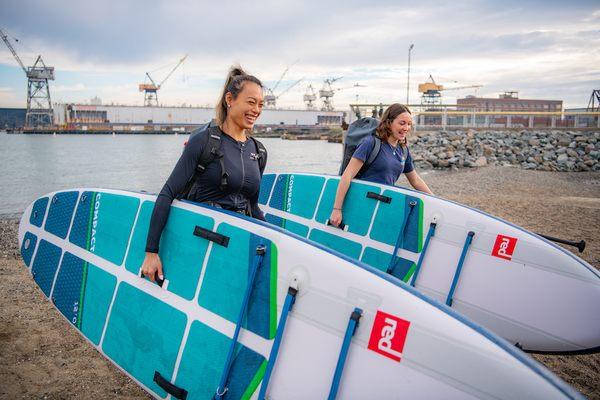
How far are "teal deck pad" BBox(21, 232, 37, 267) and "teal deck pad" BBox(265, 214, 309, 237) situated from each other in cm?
244

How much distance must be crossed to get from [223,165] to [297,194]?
2.55 meters

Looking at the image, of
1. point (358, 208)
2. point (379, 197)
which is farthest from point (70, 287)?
point (379, 197)

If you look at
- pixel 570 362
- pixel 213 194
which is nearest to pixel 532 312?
pixel 570 362

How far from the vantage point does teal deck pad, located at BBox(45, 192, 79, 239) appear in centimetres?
328

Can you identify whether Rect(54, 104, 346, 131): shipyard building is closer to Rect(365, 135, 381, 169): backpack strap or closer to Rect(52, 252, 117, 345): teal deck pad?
Rect(365, 135, 381, 169): backpack strap

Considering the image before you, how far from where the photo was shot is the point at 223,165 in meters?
2.31

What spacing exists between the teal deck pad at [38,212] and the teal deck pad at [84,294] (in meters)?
0.58

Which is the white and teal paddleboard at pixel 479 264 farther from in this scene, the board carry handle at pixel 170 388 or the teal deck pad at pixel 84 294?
the teal deck pad at pixel 84 294

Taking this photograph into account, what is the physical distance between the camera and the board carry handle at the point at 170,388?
2.31m

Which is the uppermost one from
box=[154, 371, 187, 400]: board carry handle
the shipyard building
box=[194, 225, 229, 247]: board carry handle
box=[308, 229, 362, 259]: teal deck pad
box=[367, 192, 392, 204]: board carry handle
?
the shipyard building

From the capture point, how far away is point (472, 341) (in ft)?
5.55

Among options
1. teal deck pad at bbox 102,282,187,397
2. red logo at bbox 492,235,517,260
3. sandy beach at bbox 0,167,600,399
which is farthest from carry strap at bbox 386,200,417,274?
teal deck pad at bbox 102,282,187,397

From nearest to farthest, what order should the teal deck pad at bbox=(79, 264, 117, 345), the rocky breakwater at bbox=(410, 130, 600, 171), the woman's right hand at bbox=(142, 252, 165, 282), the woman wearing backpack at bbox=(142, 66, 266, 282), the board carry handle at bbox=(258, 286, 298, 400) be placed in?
the board carry handle at bbox=(258, 286, 298, 400) → the woman wearing backpack at bbox=(142, 66, 266, 282) → the woman's right hand at bbox=(142, 252, 165, 282) → the teal deck pad at bbox=(79, 264, 117, 345) → the rocky breakwater at bbox=(410, 130, 600, 171)

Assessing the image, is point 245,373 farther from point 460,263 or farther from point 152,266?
point 460,263
